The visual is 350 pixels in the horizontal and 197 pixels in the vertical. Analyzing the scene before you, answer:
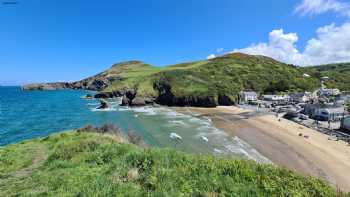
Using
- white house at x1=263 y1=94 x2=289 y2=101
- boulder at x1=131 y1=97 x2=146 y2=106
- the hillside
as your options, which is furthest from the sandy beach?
boulder at x1=131 y1=97 x2=146 y2=106

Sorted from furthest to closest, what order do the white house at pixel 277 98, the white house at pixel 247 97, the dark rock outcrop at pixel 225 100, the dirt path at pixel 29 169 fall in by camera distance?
the white house at pixel 247 97 → the white house at pixel 277 98 → the dark rock outcrop at pixel 225 100 → the dirt path at pixel 29 169

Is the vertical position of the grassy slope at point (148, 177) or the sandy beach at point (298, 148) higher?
the grassy slope at point (148, 177)

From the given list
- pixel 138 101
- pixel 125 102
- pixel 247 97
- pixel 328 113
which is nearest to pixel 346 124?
pixel 328 113

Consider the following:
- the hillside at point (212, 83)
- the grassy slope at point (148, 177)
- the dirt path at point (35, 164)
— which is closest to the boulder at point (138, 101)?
the hillside at point (212, 83)

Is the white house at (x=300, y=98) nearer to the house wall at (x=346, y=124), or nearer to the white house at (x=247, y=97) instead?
the white house at (x=247, y=97)

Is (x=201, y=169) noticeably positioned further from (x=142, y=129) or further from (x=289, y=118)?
(x=289, y=118)

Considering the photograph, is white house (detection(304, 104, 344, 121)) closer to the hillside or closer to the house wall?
the house wall

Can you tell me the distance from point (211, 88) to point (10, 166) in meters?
67.6

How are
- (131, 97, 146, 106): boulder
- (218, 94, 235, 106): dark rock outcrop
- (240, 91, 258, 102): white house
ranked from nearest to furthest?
1. (131, 97, 146, 106): boulder
2. (218, 94, 235, 106): dark rock outcrop
3. (240, 91, 258, 102): white house

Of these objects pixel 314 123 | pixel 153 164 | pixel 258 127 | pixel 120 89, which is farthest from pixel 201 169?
pixel 120 89

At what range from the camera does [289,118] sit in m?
47.7

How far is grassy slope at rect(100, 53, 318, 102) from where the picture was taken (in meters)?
76.3

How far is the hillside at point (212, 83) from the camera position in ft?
236

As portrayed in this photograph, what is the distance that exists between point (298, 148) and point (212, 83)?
54.7m
